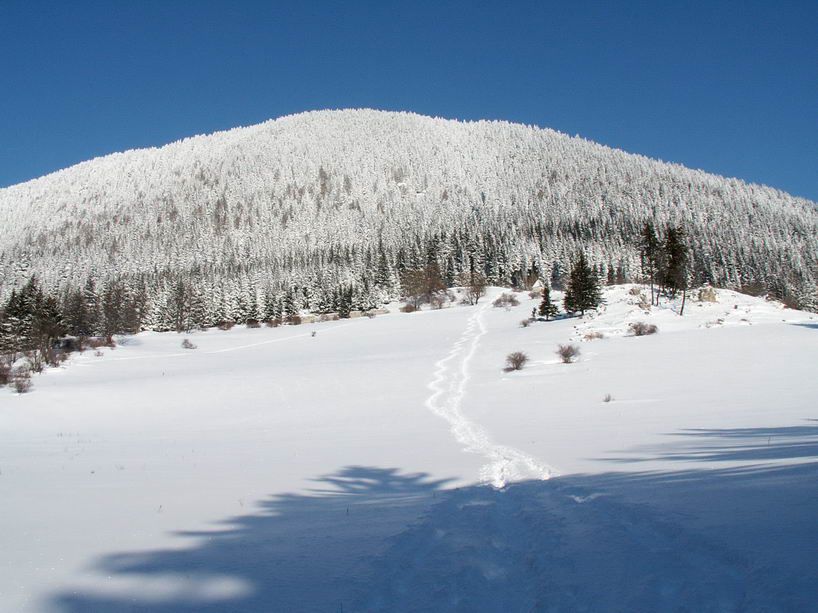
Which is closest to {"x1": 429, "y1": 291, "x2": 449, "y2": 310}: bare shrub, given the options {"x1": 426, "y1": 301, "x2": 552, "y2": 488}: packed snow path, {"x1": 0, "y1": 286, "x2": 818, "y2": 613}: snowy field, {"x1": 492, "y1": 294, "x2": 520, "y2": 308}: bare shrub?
{"x1": 492, "y1": 294, "x2": 520, "y2": 308}: bare shrub

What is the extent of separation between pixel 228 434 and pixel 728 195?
231 meters

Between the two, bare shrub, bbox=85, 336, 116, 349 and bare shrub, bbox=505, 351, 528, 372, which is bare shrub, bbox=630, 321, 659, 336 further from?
bare shrub, bbox=85, 336, 116, 349

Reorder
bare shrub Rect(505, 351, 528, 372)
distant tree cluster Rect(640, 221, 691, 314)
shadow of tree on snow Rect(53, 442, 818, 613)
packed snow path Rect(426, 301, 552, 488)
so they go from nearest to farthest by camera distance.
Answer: shadow of tree on snow Rect(53, 442, 818, 613), packed snow path Rect(426, 301, 552, 488), bare shrub Rect(505, 351, 528, 372), distant tree cluster Rect(640, 221, 691, 314)

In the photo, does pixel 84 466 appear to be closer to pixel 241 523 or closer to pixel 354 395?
pixel 241 523

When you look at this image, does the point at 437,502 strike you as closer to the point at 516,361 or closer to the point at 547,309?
the point at 516,361

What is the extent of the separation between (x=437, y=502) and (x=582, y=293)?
5169 centimetres

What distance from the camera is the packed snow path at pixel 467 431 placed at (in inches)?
323

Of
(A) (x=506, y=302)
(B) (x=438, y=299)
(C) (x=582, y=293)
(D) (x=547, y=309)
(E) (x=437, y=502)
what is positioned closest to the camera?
(E) (x=437, y=502)

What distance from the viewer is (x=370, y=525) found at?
5613 millimetres

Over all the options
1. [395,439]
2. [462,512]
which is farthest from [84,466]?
[462,512]

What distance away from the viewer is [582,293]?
54.2 meters

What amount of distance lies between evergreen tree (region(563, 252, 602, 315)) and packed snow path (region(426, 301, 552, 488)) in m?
22.8

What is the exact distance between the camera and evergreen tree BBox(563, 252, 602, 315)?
53.6m

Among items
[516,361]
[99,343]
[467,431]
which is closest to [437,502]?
[467,431]
